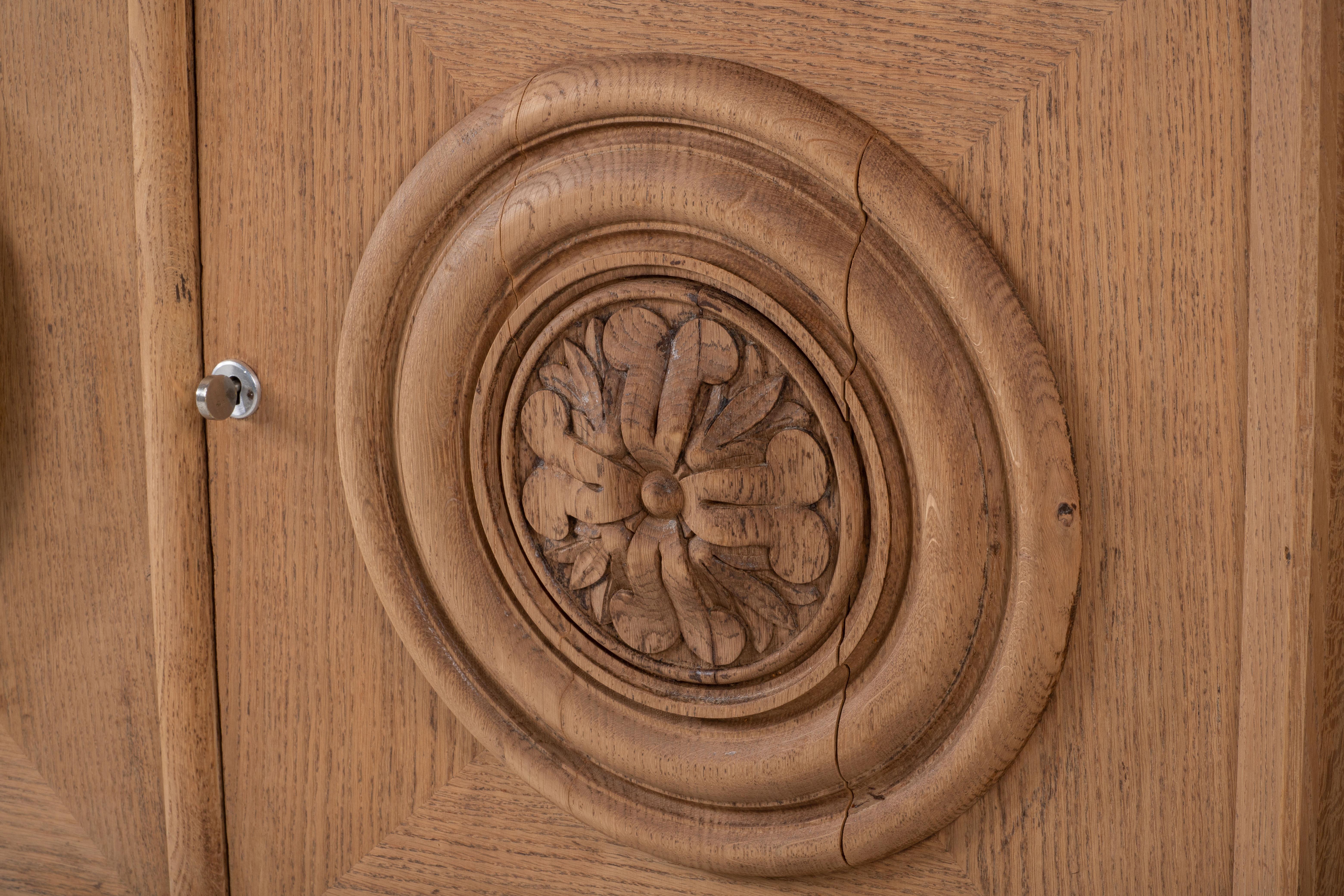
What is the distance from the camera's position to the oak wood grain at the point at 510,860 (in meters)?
0.52

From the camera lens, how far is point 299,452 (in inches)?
22.4

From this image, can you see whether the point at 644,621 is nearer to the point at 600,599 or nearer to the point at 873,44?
the point at 600,599

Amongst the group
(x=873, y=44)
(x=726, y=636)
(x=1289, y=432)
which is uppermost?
(x=873, y=44)

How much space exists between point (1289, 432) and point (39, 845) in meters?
0.74

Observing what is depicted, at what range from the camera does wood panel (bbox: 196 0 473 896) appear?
0.53 meters

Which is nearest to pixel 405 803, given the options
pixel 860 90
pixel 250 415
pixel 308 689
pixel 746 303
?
pixel 308 689

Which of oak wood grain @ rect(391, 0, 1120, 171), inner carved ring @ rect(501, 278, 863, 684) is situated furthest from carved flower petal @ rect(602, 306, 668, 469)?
oak wood grain @ rect(391, 0, 1120, 171)

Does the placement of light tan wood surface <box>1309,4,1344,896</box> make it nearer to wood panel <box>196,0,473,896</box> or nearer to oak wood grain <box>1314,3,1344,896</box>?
oak wood grain <box>1314,3,1344,896</box>

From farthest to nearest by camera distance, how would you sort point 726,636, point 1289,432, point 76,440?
point 76,440, point 726,636, point 1289,432

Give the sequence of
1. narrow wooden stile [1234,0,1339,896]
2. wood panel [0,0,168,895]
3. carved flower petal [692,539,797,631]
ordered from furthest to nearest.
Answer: wood panel [0,0,168,895], carved flower petal [692,539,797,631], narrow wooden stile [1234,0,1339,896]

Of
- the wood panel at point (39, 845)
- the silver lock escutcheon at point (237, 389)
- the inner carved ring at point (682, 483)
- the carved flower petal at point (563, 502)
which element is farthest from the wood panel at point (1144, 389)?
the wood panel at point (39, 845)

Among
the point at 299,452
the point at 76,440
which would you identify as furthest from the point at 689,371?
the point at 76,440

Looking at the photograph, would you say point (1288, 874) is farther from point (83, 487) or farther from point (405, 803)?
point (83, 487)

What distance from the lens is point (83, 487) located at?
0.61 metres
